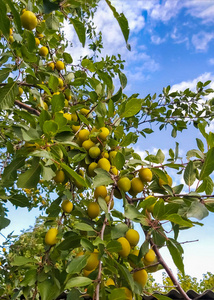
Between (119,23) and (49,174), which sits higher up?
(119,23)

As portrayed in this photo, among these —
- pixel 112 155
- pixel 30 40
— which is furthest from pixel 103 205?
pixel 30 40

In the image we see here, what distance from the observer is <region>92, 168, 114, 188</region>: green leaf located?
3.26ft

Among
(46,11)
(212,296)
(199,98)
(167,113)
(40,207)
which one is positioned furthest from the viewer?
(40,207)

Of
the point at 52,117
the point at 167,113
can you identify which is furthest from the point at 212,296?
the point at 52,117

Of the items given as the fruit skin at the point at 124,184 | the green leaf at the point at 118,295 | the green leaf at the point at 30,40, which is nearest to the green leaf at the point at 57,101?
the green leaf at the point at 30,40

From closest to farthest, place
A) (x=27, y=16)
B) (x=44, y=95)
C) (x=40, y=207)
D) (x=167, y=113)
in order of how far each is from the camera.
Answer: (x=27, y=16) → (x=44, y=95) → (x=167, y=113) → (x=40, y=207)

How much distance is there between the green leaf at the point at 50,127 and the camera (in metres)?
0.98

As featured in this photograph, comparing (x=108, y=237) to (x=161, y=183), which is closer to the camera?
(x=108, y=237)

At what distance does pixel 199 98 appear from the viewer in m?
3.05

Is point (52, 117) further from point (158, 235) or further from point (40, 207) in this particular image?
point (40, 207)

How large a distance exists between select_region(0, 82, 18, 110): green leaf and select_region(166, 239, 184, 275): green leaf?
961 mm

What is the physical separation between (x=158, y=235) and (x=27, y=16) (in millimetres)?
1217

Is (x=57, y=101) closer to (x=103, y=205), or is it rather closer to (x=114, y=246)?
(x=103, y=205)

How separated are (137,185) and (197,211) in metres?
0.29
